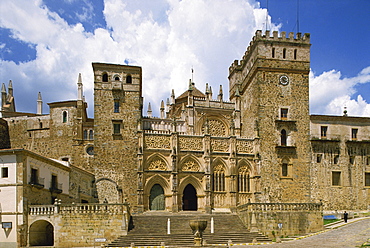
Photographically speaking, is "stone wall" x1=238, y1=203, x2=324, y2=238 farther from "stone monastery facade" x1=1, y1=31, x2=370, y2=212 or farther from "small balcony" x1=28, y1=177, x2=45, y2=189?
"small balcony" x1=28, y1=177, x2=45, y2=189

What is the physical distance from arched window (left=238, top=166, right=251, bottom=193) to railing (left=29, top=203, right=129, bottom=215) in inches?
565

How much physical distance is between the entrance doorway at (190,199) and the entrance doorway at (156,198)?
2.62m

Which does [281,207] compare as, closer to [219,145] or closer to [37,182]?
[219,145]

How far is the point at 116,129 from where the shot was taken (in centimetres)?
3912

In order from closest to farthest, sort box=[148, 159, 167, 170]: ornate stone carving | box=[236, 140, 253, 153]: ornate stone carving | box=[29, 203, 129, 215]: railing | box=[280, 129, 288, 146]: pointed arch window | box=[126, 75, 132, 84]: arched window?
box=[29, 203, 129, 215]: railing → box=[148, 159, 167, 170]: ornate stone carving → box=[126, 75, 132, 84]: arched window → box=[236, 140, 253, 153]: ornate stone carving → box=[280, 129, 288, 146]: pointed arch window

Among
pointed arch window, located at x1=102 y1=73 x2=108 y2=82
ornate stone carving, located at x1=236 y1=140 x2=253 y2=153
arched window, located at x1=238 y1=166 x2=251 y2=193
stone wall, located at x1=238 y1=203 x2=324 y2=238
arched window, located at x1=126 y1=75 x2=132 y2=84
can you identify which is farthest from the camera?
ornate stone carving, located at x1=236 y1=140 x2=253 y2=153

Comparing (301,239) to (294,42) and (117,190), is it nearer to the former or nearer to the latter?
(117,190)

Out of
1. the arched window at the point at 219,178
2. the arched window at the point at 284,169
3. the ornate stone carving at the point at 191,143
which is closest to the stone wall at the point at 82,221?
the ornate stone carving at the point at 191,143

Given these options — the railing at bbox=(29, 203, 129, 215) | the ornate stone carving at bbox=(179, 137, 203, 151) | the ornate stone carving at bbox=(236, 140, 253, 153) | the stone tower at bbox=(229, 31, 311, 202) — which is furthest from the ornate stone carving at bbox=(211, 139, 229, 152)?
the railing at bbox=(29, 203, 129, 215)

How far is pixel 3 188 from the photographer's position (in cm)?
2864

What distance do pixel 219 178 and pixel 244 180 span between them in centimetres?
264

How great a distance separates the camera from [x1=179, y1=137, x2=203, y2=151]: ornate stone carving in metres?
40.1

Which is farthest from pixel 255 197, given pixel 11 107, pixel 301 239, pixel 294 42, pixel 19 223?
pixel 11 107

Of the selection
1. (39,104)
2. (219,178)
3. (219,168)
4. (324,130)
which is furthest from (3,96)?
(324,130)
